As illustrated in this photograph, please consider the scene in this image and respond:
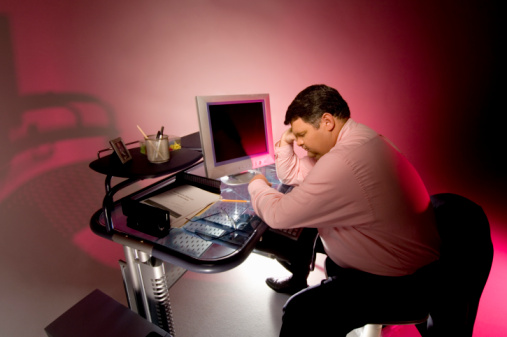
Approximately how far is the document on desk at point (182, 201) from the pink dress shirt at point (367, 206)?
0.93 feet

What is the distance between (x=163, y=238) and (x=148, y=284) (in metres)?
0.35

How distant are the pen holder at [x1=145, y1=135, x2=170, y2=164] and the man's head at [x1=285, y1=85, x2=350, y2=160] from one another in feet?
1.94

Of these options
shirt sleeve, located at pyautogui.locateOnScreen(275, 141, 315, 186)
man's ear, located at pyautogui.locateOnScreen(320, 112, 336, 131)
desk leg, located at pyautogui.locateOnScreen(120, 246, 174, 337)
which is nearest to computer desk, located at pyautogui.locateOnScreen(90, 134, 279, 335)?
desk leg, located at pyautogui.locateOnScreen(120, 246, 174, 337)

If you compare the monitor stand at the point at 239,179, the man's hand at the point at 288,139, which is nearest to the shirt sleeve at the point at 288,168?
the man's hand at the point at 288,139

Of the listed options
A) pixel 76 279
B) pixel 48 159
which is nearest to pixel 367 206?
pixel 48 159

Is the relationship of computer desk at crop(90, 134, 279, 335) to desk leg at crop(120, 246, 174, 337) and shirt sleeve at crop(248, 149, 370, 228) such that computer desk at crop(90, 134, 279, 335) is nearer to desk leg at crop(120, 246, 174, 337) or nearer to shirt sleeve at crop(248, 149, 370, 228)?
desk leg at crop(120, 246, 174, 337)

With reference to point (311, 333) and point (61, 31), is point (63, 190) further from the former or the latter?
point (311, 333)

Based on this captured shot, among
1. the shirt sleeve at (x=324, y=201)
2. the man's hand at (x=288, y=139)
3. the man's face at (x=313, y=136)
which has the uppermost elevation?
the man's face at (x=313, y=136)

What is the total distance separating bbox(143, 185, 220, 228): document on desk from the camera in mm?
1069

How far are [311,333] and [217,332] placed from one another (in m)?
0.89

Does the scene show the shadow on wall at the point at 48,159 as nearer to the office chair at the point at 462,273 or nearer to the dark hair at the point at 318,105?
the dark hair at the point at 318,105

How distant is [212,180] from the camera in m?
1.34

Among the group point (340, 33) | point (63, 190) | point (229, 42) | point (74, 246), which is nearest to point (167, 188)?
point (63, 190)

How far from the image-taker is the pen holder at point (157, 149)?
1.11m
